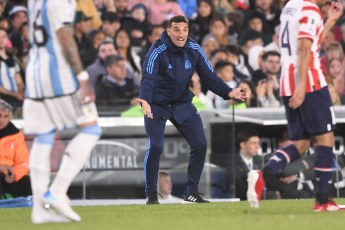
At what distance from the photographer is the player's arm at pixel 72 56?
7629 millimetres

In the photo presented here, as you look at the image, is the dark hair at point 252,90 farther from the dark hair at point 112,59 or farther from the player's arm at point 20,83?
the player's arm at point 20,83

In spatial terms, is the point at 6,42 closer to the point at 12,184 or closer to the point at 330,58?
→ the point at 12,184

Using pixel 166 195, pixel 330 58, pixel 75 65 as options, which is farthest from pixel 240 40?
pixel 75 65

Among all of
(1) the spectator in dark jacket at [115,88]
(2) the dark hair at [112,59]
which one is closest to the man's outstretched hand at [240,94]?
(1) the spectator in dark jacket at [115,88]

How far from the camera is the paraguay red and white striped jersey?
27.9ft

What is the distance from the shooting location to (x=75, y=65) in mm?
7660

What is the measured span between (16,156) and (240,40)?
7.06 meters

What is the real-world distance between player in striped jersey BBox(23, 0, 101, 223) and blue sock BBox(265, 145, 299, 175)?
68.9 inches

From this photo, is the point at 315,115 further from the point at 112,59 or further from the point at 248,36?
the point at 248,36

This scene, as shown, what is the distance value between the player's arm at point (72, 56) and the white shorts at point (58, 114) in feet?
0.53

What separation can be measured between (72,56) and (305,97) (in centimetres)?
225

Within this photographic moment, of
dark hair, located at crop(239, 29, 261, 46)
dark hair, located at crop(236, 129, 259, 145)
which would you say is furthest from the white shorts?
dark hair, located at crop(239, 29, 261, 46)

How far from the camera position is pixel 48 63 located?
7.82 meters

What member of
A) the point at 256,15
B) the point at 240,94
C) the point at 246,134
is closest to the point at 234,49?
the point at 256,15
